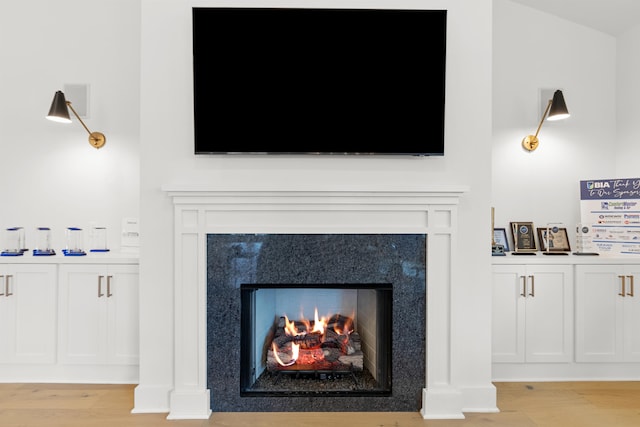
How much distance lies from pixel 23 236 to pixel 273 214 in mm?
2045

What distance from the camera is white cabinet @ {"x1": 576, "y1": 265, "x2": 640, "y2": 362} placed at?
8.20 feet

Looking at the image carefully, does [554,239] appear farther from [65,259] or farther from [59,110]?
[59,110]

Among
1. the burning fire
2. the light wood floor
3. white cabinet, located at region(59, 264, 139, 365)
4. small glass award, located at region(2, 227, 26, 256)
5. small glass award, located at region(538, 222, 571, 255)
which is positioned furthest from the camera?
small glass award, located at region(538, 222, 571, 255)

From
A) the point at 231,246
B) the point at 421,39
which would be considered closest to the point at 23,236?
the point at 231,246

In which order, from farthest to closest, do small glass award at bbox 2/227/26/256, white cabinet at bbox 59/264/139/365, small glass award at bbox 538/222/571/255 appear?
small glass award at bbox 538/222/571/255, small glass award at bbox 2/227/26/256, white cabinet at bbox 59/264/139/365

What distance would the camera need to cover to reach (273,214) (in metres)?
2.11

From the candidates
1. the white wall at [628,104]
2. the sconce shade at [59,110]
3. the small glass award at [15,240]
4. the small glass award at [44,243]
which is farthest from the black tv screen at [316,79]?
the white wall at [628,104]

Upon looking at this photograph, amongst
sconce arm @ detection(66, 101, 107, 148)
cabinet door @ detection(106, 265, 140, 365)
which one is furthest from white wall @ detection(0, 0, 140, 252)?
cabinet door @ detection(106, 265, 140, 365)

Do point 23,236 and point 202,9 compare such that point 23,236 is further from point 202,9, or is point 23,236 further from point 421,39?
point 421,39

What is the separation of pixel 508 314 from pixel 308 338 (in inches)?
54.5

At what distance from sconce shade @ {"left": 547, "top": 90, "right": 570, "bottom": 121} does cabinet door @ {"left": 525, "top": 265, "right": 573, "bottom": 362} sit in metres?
1.09

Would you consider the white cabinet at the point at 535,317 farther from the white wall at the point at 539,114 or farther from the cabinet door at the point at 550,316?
the white wall at the point at 539,114

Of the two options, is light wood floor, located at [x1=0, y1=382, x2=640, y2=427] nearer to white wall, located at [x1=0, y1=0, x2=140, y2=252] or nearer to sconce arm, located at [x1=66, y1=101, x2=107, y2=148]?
white wall, located at [x1=0, y1=0, x2=140, y2=252]

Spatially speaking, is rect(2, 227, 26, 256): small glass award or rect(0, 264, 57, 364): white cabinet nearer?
rect(0, 264, 57, 364): white cabinet
